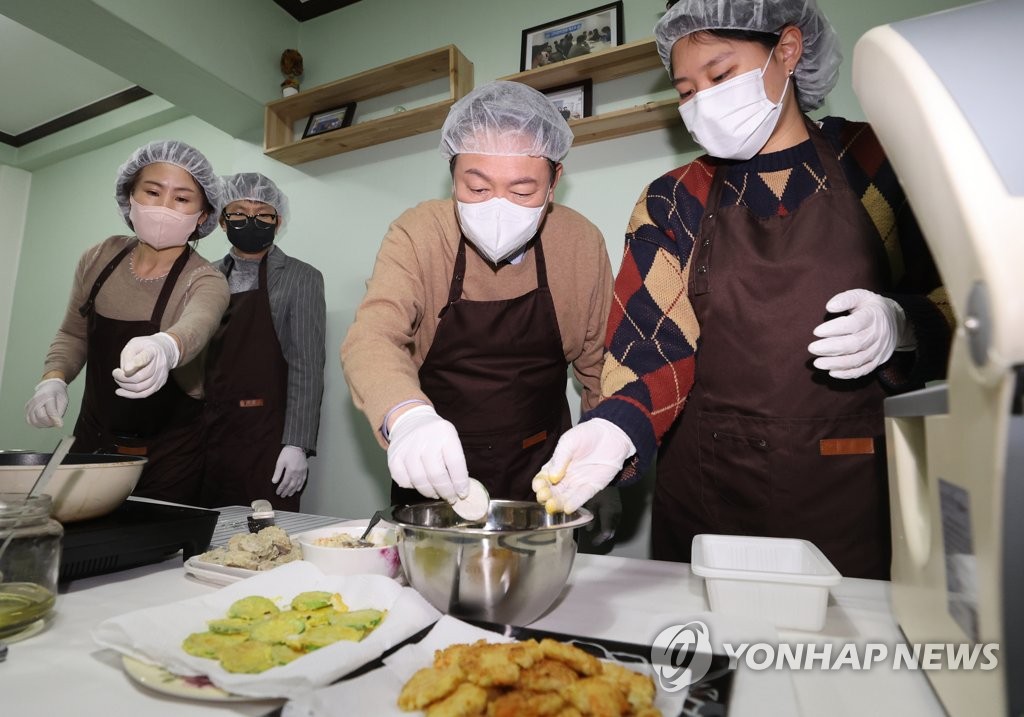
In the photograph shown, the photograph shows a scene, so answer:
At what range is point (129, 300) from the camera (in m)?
2.25

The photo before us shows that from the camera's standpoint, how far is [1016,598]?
0.45 metres

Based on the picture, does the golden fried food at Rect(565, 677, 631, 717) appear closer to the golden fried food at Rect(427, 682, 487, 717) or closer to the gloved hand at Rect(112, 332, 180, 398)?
the golden fried food at Rect(427, 682, 487, 717)

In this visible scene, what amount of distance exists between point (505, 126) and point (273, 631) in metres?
1.30

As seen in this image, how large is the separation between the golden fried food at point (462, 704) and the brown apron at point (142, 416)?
2019 mm

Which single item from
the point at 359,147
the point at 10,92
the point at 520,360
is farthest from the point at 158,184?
the point at 10,92

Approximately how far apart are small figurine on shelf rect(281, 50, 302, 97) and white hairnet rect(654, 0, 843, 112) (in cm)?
210

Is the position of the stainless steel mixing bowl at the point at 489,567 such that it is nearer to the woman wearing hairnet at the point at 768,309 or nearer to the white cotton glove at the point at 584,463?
the white cotton glove at the point at 584,463

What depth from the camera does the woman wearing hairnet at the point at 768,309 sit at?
1.18 m

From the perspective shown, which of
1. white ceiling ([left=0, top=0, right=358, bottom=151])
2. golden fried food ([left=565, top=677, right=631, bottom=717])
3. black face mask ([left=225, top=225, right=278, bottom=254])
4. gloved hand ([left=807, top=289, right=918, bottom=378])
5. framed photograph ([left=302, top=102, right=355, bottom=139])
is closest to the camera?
golden fried food ([left=565, top=677, right=631, bottom=717])

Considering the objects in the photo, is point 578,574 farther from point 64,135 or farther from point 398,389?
point 64,135

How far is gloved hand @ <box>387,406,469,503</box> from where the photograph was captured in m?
0.98

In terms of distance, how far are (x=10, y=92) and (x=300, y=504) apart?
3.66 metres

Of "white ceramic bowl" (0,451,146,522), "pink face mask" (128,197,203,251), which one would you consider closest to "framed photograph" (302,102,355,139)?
"pink face mask" (128,197,203,251)

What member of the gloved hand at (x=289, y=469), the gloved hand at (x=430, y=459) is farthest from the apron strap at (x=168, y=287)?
the gloved hand at (x=430, y=459)
